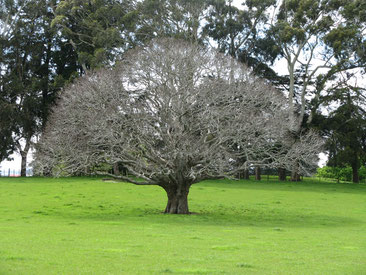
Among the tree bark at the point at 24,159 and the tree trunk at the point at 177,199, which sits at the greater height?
the tree bark at the point at 24,159

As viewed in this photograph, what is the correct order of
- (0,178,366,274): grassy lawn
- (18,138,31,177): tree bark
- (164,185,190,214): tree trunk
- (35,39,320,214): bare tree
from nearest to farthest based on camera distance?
(0,178,366,274): grassy lawn → (35,39,320,214): bare tree → (164,185,190,214): tree trunk → (18,138,31,177): tree bark

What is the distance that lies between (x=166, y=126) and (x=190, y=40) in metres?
27.2

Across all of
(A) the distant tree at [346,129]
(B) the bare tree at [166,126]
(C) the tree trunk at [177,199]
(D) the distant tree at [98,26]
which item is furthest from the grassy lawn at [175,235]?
(D) the distant tree at [98,26]

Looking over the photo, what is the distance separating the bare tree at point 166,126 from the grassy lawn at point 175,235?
2.47 metres

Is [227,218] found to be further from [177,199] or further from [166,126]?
[166,126]

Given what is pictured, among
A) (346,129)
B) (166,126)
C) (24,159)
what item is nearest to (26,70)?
(24,159)

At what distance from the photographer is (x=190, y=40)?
5178 cm

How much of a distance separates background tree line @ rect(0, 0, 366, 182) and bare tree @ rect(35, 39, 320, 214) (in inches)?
945

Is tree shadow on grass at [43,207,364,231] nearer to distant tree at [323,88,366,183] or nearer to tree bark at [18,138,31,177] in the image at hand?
distant tree at [323,88,366,183]

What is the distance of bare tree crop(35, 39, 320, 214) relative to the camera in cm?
2558

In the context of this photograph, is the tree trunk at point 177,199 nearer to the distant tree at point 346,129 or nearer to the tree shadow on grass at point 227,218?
the tree shadow on grass at point 227,218

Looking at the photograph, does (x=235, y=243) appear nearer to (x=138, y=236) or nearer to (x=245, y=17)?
(x=138, y=236)

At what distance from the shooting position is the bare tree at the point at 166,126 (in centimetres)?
2558

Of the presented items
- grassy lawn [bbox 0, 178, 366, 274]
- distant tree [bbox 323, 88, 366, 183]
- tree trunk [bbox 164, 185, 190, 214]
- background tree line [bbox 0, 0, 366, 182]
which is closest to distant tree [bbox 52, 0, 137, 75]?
background tree line [bbox 0, 0, 366, 182]
